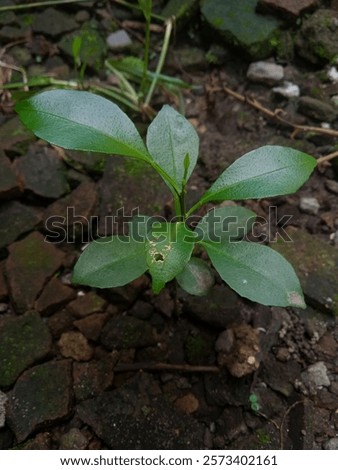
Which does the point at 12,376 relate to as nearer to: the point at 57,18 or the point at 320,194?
the point at 320,194

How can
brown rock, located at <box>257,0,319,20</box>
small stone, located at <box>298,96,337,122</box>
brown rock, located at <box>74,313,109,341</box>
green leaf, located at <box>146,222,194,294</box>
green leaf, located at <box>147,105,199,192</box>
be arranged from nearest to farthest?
green leaf, located at <box>146,222,194,294</box> → green leaf, located at <box>147,105,199,192</box> → brown rock, located at <box>74,313,109,341</box> → small stone, located at <box>298,96,337,122</box> → brown rock, located at <box>257,0,319,20</box>

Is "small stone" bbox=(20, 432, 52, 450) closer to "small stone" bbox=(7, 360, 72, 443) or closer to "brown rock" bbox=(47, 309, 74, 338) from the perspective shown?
"small stone" bbox=(7, 360, 72, 443)

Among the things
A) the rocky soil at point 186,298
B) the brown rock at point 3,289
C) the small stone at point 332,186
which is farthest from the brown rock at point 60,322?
the small stone at point 332,186

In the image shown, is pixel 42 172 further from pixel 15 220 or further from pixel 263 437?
pixel 263 437

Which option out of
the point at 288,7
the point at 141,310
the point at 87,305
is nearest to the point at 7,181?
the point at 87,305

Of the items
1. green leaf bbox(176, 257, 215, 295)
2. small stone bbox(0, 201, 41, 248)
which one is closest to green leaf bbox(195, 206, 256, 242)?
green leaf bbox(176, 257, 215, 295)

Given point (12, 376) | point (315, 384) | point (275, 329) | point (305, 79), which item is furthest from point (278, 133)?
point (12, 376)

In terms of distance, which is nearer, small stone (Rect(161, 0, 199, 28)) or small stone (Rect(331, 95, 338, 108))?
small stone (Rect(331, 95, 338, 108))
